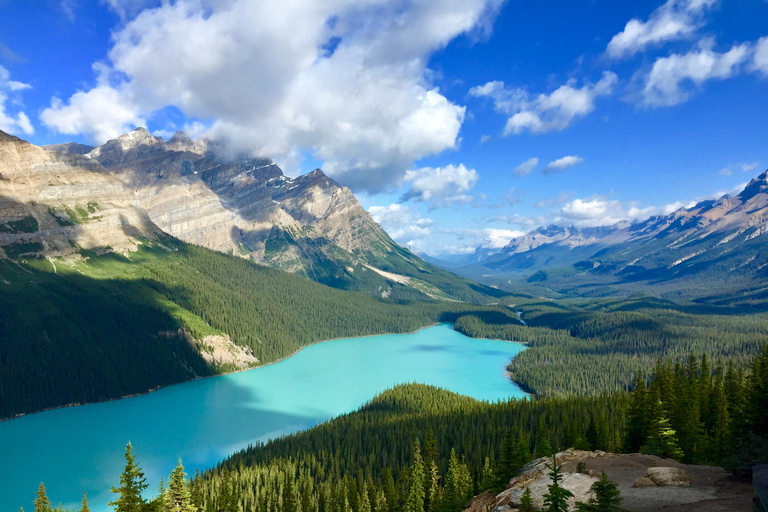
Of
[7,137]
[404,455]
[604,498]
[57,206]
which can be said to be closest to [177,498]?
[604,498]

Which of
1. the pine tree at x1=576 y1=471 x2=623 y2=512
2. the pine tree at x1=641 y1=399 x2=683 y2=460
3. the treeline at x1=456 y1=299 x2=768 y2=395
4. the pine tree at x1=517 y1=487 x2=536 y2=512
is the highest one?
the pine tree at x1=576 y1=471 x2=623 y2=512

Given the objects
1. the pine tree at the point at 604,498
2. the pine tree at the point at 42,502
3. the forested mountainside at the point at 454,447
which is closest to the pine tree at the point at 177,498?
the forested mountainside at the point at 454,447

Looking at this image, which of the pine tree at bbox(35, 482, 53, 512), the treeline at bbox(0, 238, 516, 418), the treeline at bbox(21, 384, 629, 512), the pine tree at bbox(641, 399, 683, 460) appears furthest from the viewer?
the treeline at bbox(0, 238, 516, 418)

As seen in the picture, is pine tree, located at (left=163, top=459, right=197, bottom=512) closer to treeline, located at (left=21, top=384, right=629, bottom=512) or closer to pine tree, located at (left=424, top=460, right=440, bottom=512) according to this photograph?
treeline, located at (left=21, top=384, right=629, bottom=512)

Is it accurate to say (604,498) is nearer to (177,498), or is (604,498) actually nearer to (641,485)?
(641,485)

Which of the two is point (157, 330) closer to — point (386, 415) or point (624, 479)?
point (386, 415)

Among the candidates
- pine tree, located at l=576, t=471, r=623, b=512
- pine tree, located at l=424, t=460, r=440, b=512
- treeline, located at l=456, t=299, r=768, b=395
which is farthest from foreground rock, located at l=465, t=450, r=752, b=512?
treeline, located at l=456, t=299, r=768, b=395

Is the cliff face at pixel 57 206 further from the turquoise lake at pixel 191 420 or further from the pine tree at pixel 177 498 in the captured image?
the pine tree at pixel 177 498

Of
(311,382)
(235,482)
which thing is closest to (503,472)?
(235,482)
